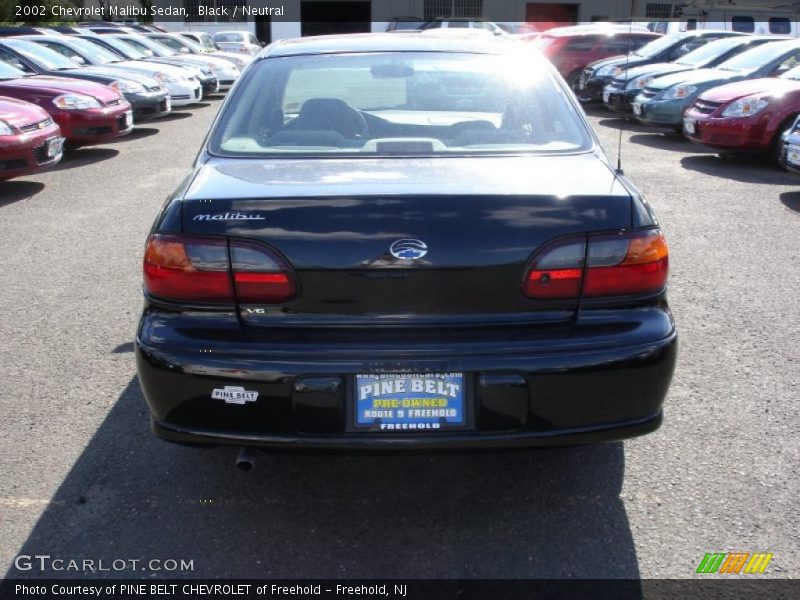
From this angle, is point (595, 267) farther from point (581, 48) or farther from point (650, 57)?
point (581, 48)

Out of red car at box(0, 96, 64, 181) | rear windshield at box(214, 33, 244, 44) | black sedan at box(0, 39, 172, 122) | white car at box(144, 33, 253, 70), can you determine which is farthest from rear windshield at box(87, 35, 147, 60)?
rear windshield at box(214, 33, 244, 44)

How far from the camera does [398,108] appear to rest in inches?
155

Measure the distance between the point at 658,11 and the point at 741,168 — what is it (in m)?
36.1

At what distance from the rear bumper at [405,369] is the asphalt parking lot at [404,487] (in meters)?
0.32

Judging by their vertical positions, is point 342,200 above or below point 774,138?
above

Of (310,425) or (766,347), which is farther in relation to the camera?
(766,347)

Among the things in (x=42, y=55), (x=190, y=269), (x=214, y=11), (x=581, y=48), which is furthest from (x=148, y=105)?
(x=214, y=11)

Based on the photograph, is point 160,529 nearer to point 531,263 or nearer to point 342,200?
point 342,200

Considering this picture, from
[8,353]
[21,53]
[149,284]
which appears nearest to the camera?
[149,284]

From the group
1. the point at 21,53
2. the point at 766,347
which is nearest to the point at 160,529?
the point at 766,347

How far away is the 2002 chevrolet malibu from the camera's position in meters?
2.65

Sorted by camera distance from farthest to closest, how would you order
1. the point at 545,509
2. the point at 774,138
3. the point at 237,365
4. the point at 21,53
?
the point at 21,53 < the point at 774,138 < the point at 545,509 < the point at 237,365

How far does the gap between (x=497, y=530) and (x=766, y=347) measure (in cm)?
237

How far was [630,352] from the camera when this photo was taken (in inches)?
107
